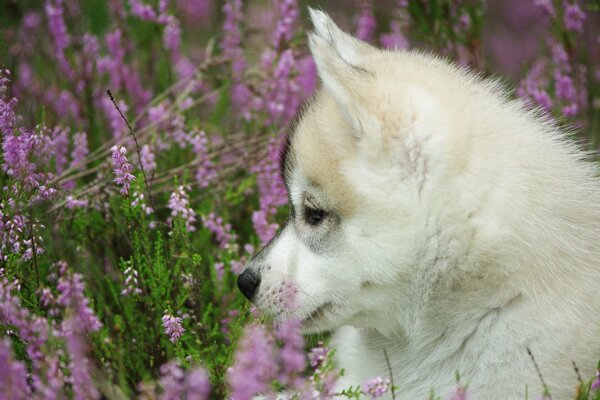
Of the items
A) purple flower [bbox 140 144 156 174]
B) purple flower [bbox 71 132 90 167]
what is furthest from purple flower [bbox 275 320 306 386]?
purple flower [bbox 71 132 90 167]

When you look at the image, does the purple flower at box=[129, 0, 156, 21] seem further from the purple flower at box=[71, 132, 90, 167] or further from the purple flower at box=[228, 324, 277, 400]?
the purple flower at box=[228, 324, 277, 400]

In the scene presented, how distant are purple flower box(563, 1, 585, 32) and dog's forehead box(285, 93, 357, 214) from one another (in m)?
1.79

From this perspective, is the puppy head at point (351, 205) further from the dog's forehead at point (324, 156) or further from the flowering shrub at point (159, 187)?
the flowering shrub at point (159, 187)

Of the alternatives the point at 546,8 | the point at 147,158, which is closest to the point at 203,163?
the point at 147,158

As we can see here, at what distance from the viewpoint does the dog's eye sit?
2282 millimetres

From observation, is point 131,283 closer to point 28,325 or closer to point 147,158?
point 28,325

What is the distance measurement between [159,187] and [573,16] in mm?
2081

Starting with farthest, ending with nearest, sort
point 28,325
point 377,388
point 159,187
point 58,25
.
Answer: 1. point 58,25
2. point 159,187
3. point 377,388
4. point 28,325

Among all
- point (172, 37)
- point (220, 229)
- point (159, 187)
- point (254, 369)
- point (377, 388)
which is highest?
point (254, 369)

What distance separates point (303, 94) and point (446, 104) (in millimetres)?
2312

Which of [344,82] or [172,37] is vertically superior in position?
[344,82]

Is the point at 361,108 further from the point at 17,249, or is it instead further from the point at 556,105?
the point at 556,105

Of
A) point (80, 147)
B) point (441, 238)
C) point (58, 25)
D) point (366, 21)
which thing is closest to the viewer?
point (441, 238)

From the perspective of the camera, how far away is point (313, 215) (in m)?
2.30
